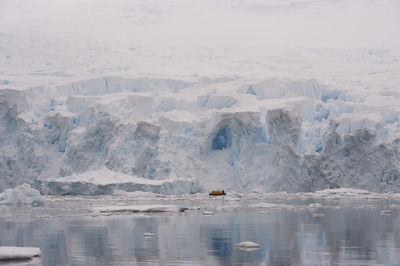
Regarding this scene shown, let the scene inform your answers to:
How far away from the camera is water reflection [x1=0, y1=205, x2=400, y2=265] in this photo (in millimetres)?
10023

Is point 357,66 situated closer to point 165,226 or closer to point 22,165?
point 22,165

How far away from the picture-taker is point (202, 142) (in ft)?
141

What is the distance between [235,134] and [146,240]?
29955 mm

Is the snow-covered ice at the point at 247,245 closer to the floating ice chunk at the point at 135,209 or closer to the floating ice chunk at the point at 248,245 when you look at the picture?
the floating ice chunk at the point at 248,245

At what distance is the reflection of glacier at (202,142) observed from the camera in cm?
3794

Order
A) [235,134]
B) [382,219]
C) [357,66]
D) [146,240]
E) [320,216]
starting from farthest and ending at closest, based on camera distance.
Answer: [357,66] → [235,134] → [320,216] → [382,219] → [146,240]

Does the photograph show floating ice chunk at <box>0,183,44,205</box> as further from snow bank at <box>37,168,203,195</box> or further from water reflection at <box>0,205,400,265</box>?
water reflection at <box>0,205,400,265</box>

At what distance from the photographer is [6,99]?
137 ft

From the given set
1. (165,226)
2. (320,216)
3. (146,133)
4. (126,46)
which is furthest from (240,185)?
(126,46)

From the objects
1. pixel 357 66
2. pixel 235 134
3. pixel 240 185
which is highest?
pixel 357 66

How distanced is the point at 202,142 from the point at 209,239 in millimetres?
30288

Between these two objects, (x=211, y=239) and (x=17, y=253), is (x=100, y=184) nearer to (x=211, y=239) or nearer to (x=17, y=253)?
(x=211, y=239)

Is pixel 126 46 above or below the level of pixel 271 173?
above

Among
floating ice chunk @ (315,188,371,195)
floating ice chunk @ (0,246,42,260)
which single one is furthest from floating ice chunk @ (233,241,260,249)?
floating ice chunk @ (315,188,371,195)
